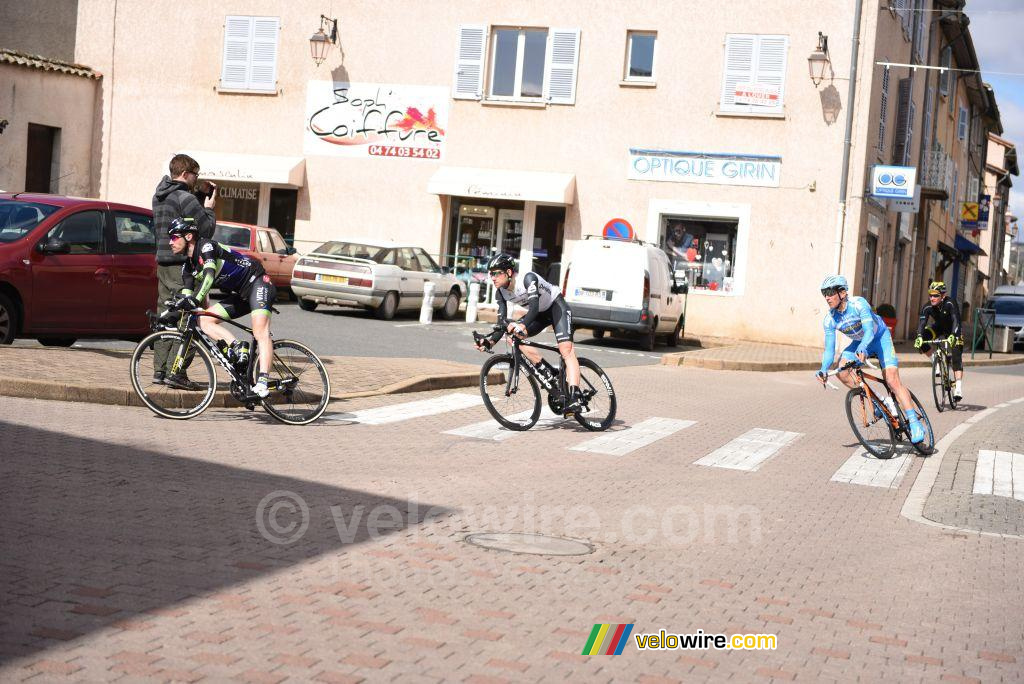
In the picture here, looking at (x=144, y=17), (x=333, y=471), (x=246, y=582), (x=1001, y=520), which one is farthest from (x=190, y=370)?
(x=144, y=17)

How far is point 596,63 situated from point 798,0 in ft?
15.3

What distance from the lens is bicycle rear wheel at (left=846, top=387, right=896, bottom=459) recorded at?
11188 millimetres

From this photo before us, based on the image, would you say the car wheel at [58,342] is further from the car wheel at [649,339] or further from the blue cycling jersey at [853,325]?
the car wheel at [649,339]

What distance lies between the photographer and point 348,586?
5.59m

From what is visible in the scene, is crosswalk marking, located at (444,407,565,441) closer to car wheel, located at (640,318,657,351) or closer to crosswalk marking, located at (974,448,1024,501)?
crosswalk marking, located at (974,448,1024,501)

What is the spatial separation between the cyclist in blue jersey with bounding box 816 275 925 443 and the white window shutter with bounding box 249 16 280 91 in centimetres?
2198

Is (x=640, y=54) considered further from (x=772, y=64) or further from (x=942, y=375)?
(x=942, y=375)

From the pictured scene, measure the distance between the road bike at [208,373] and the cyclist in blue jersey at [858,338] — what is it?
14.7 feet

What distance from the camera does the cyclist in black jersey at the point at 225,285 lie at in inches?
401

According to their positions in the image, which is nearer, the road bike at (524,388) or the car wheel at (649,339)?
the road bike at (524,388)

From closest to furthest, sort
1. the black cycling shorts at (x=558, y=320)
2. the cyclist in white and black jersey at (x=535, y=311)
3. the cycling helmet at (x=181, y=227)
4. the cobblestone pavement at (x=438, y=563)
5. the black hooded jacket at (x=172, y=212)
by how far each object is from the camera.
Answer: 1. the cobblestone pavement at (x=438, y=563)
2. the cycling helmet at (x=181, y=227)
3. the black hooded jacket at (x=172, y=212)
4. the cyclist in white and black jersey at (x=535, y=311)
5. the black cycling shorts at (x=558, y=320)

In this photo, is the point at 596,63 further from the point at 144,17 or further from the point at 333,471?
the point at 333,471

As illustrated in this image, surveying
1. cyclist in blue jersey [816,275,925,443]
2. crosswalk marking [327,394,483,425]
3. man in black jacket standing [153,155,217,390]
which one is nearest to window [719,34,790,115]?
crosswalk marking [327,394,483,425]

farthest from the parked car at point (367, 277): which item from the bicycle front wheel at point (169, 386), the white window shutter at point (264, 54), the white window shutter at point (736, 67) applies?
the bicycle front wheel at point (169, 386)
